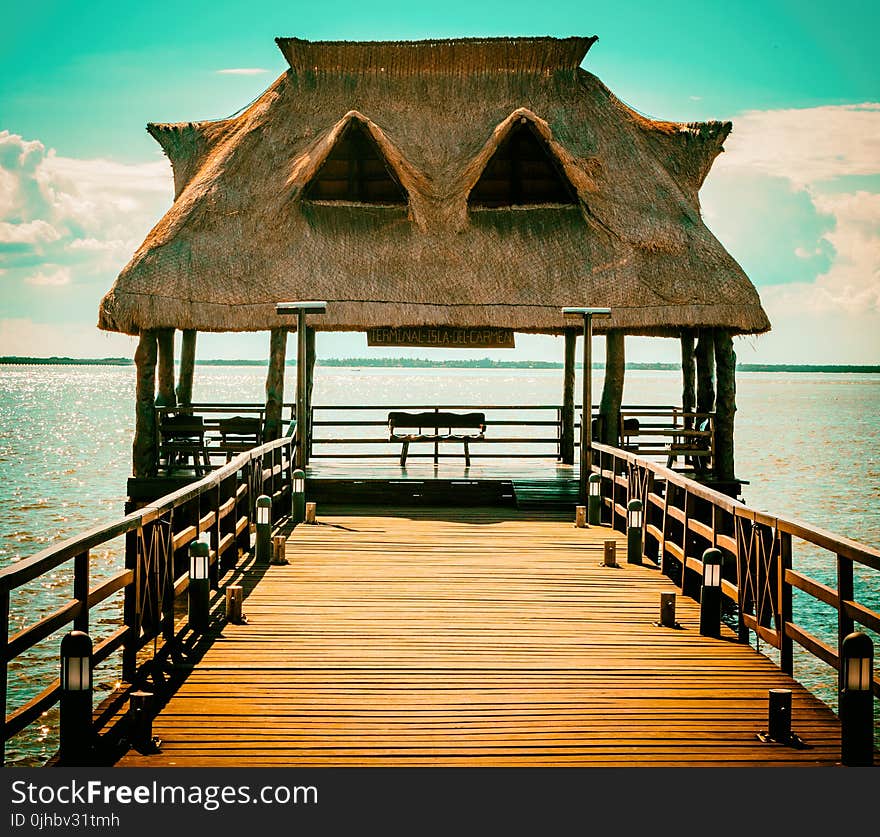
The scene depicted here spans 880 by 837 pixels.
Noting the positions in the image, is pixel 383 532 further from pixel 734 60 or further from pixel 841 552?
pixel 734 60

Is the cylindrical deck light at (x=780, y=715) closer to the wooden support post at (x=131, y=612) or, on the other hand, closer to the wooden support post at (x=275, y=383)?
the wooden support post at (x=131, y=612)

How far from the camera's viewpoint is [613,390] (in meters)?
16.6

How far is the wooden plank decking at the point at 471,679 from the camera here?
5465 millimetres

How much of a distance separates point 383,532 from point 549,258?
19.5 ft

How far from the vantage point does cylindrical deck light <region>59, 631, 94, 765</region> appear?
495 centimetres

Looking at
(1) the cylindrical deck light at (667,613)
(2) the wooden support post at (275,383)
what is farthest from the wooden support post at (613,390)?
(1) the cylindrical deck light at (667,613)

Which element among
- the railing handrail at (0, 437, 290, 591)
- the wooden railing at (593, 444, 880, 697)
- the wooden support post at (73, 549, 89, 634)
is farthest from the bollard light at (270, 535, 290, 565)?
the wooden support post at (73, 549, 89, 634)

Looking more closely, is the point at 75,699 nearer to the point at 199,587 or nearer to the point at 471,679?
the point at 471,679

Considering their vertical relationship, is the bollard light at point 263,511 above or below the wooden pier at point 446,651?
above

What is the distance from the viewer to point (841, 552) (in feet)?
19.5

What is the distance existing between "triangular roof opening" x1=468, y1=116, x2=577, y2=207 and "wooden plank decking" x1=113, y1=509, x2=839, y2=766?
28.3ft

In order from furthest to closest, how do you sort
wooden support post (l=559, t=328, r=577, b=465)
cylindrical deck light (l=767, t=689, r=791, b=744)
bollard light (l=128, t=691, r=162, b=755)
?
wooden support post (l=559, t=328, r=577, b=465), cylindrical deck light (l=767, t=689, r=791, b=744), bollard light (l=128, t=691, r=162, b=755)

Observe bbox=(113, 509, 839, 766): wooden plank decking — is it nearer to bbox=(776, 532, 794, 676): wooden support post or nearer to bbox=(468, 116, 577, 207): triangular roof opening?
bbox=(776, 532, 794, 676): wooden support post

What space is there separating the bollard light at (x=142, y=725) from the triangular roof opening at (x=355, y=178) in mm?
12877
